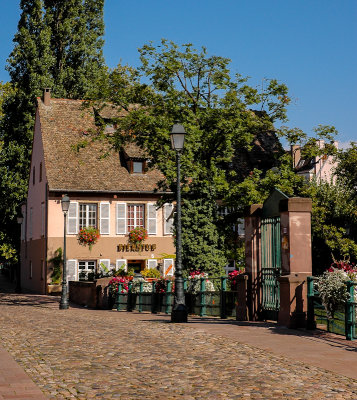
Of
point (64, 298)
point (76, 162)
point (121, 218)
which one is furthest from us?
point (76, 162)

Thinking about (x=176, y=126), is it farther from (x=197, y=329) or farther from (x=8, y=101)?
(x=8, y=101)

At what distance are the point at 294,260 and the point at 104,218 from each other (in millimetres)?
23568

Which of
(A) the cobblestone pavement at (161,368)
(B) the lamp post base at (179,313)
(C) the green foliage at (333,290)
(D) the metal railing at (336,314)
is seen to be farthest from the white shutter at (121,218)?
(C) the green foliage at (333,290)

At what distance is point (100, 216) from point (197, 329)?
22.9 m

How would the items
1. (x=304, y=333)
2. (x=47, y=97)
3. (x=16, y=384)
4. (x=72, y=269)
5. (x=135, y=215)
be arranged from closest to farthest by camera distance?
(x=16, y=384) < (x=304, y=333) < (x=72, y=269) < (x=135, y=215) < (x=47, y=97)

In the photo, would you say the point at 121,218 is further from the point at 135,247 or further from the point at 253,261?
the point at 253,261

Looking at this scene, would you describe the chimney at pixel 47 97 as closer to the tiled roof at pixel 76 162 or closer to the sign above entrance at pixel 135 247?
the tiled roof at pixel 76 162

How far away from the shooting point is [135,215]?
122 feet

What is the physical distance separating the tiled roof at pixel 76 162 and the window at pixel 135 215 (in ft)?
3.70

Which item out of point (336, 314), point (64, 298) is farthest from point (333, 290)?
point (64, 298)

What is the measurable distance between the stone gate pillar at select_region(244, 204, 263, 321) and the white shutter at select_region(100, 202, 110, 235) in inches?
835

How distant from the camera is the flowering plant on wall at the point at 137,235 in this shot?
3628 cm

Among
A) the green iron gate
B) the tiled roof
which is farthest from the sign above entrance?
the green iron gate

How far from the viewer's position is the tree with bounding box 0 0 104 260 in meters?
40.7
